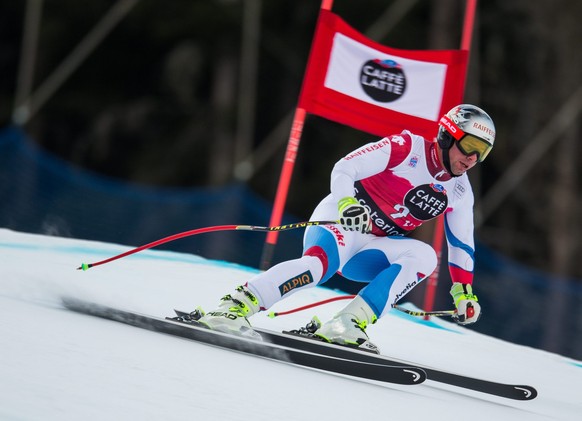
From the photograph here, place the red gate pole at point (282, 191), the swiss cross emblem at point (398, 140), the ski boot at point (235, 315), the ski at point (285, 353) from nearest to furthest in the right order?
the ski at point (285, 353) → the ski boot at point (235, 315) → the swiss cross emblem at point (398, 140) → the red gate pole at point (282, 191)

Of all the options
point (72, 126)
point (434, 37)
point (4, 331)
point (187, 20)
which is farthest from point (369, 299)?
point (72, 126)

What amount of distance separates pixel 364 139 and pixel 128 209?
7.76 metres

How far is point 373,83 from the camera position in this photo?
6.15 meters

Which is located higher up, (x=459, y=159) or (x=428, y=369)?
(x=459, y=159)

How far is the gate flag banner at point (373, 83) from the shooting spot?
6.07 metres

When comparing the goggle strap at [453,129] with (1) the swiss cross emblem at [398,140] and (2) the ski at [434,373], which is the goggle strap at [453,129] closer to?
(1) the swiss cross emblem at [398,140]

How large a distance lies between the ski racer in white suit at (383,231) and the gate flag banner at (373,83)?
1703 millimetres

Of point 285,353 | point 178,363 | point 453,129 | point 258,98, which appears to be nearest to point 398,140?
point 453,129

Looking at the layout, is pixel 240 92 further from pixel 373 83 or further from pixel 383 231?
pixel 383 231

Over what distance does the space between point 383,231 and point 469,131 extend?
0.58 m

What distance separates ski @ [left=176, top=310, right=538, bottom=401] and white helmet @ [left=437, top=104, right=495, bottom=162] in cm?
90

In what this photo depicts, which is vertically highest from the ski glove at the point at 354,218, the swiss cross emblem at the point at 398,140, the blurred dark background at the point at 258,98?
the blurred dark background at the point at 258,98

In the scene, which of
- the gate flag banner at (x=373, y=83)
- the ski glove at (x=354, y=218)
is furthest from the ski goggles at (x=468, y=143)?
the gate flag banner at (x=373, y=83)

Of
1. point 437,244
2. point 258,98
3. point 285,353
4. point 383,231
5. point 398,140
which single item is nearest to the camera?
point 285,353
